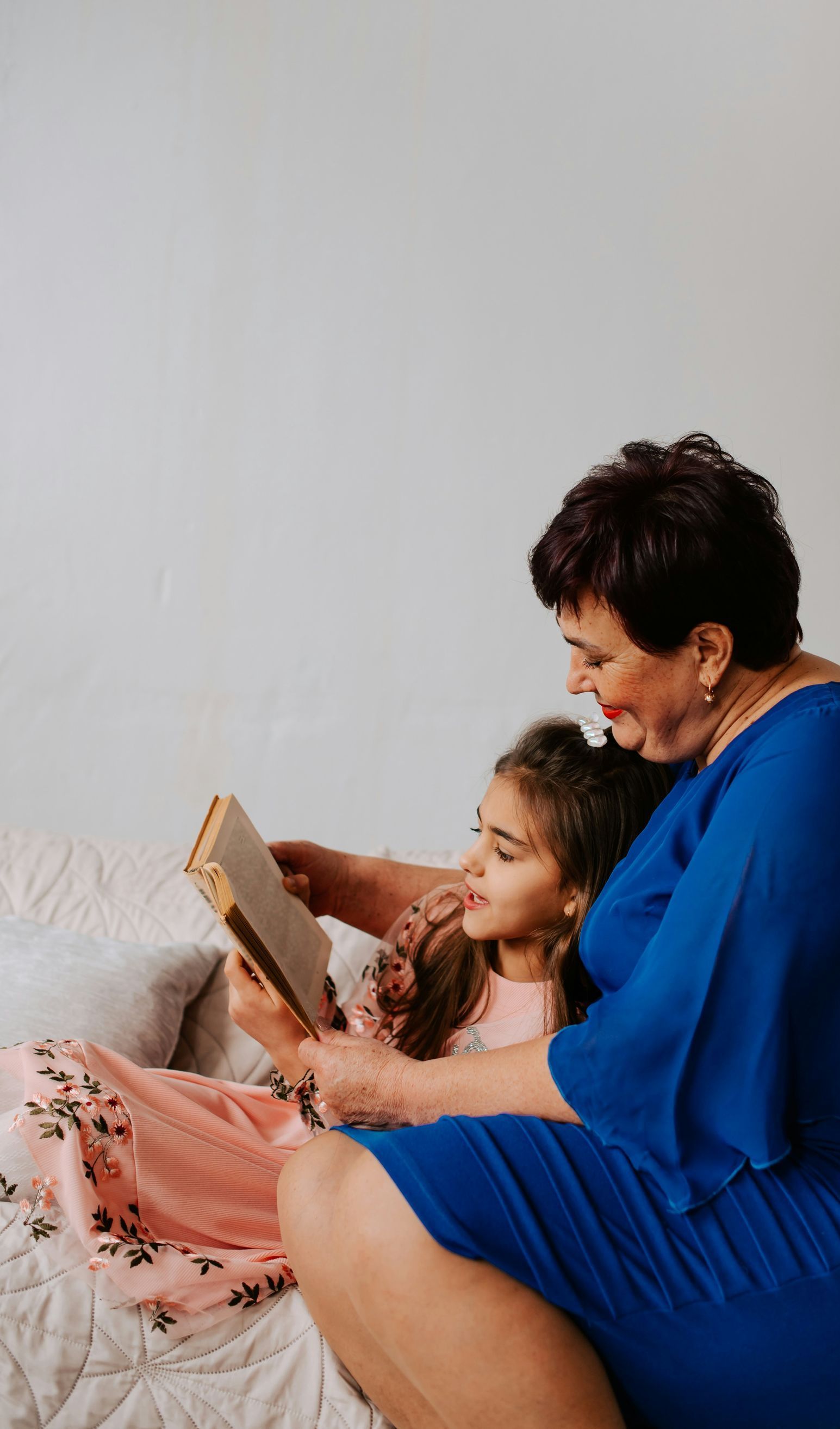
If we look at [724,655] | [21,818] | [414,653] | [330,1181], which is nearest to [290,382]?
[414,653]

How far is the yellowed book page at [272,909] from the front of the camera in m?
1.16

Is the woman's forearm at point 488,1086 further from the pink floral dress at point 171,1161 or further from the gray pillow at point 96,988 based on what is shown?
the gray pillow at point 96,988

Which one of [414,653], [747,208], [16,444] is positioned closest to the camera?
[747,208]

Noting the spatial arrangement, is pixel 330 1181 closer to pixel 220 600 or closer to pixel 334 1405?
pixel 334 1405

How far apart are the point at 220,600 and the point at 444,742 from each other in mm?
593

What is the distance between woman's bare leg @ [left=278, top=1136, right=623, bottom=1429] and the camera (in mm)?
879

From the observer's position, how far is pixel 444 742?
2.45 meters

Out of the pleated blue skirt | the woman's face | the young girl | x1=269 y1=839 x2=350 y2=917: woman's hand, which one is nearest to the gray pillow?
the young girl

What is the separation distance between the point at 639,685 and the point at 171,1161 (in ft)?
2.31

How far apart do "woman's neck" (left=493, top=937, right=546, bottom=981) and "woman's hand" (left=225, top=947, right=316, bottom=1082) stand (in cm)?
32

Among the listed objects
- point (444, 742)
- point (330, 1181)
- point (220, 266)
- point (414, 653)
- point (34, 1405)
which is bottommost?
point (34, 1405)

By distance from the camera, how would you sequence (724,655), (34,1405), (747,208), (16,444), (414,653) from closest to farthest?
(34,1405) < (724,655) < (747,208) < (414,653) < (16,444)

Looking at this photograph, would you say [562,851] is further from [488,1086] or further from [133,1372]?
[133,1372]

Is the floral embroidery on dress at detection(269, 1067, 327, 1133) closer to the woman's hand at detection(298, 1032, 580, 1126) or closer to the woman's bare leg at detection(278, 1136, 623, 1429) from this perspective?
the woman's hand at detection(298, 1032, 580, 1126)
